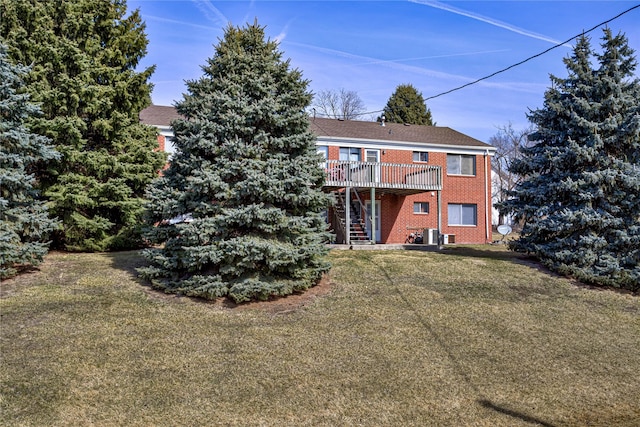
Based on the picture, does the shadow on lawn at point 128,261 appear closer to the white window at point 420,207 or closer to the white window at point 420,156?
the white window at point 420,207

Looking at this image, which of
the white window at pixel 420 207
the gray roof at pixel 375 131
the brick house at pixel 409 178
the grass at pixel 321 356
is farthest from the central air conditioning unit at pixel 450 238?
the grass at pixel 321 356

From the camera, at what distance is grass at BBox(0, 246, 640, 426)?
602 centimetres

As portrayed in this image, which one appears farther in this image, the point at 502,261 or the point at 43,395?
the point at 502,261

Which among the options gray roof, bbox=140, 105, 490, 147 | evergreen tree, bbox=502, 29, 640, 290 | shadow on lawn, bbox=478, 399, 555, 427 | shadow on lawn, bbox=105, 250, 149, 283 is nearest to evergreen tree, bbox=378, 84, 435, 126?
gray roof, bbox=140, 105, 490, 147

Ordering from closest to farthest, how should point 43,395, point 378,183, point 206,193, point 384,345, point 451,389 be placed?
1. point 43,395
2. point 451,389
3. point 384,345
4. point 206,193
5. point 378,183

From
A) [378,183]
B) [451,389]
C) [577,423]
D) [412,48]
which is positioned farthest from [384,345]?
[412,48]

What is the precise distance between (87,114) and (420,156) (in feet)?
50.1

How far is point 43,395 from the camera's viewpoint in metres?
5.94

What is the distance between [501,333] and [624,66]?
373 inches

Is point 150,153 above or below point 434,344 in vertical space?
above

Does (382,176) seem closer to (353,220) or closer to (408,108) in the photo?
(353,220)

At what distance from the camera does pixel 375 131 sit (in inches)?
976

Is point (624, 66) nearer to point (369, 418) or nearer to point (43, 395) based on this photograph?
point (369, 418)

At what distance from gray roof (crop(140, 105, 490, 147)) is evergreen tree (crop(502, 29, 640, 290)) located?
9.46m
